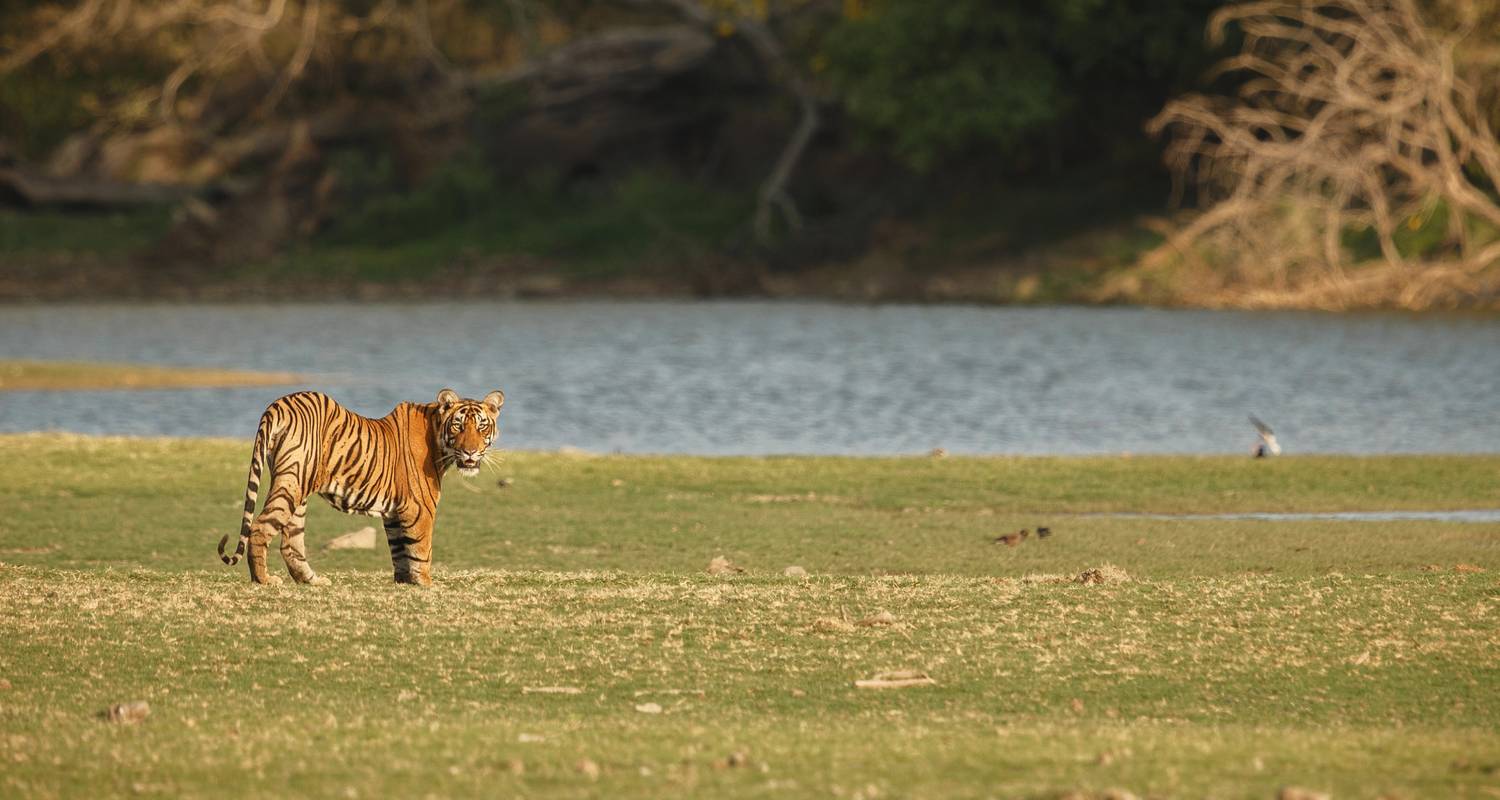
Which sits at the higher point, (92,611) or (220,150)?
(220,150)

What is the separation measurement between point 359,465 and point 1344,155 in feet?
97.4

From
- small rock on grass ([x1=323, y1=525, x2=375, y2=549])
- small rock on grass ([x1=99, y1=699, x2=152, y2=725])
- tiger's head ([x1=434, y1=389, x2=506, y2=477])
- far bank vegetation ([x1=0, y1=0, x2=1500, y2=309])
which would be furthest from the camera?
far bank vegetation ([x1=0, y1=0, x2=1500, y2=309])

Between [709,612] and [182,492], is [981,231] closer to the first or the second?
[182,492]

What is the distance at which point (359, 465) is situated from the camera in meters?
10.7

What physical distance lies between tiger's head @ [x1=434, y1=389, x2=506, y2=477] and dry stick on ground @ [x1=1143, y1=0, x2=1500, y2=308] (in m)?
26.3

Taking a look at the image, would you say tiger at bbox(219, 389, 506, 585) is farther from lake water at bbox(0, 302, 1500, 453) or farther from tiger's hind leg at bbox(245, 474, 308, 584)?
lake water at bbox(0, 302, 1500, 453)

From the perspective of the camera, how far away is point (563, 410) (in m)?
26.9

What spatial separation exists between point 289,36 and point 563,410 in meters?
36.6

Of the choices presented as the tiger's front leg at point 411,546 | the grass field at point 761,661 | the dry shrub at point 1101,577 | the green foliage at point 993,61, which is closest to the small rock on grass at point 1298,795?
the grass field at point 761,661

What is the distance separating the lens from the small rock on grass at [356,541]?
45.6 feet

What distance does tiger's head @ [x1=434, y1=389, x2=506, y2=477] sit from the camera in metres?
10.8

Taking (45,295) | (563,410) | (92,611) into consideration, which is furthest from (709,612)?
(45,295)

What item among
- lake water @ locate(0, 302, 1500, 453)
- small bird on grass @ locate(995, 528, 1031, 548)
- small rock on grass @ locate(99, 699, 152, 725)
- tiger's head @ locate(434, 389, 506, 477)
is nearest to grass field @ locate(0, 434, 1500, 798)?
small rock on grass @ locate(99, 699, 152, 725)

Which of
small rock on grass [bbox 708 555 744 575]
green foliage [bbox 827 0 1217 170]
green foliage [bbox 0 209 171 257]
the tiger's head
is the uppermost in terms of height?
green foliage [bbox 827 0 1217 170]
